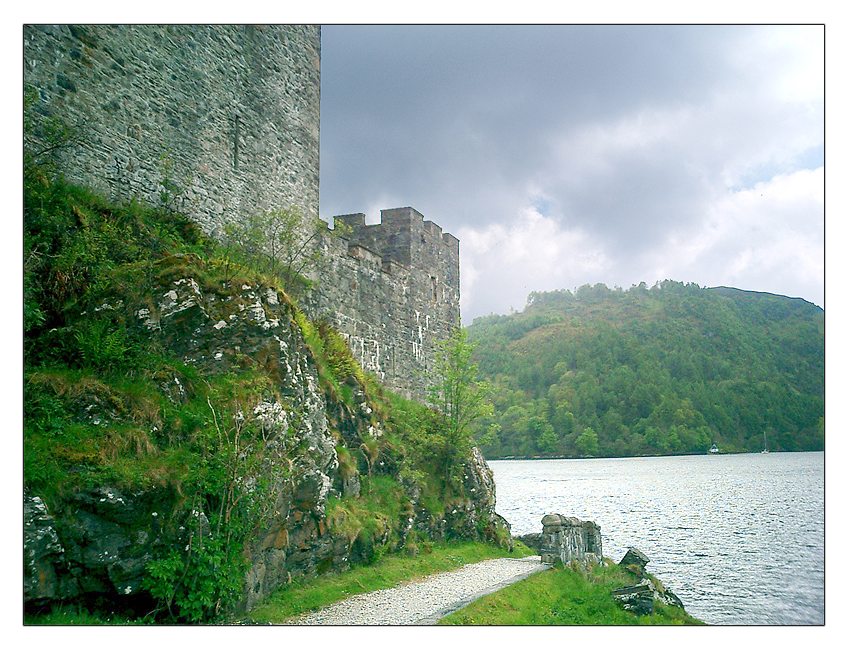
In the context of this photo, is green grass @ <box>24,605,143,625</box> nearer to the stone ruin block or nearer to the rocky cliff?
the rocky cliff

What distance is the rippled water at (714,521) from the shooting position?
19.1 metres

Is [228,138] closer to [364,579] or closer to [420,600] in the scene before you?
[364,579]

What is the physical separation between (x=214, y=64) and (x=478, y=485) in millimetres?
11132

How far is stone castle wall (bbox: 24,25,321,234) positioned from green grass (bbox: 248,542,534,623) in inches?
272

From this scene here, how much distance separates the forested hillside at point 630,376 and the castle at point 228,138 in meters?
21.9

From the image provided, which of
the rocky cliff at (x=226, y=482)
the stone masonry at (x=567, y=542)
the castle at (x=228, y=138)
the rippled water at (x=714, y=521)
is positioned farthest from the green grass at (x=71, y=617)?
the stone masonry at (x=567, y=542)

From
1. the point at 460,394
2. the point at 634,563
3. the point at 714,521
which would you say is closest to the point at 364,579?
the point at 460,394

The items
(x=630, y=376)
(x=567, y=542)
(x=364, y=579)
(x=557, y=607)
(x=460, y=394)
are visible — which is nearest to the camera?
(x=364, y=579)

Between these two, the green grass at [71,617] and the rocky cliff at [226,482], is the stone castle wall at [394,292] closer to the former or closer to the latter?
the rocky cliff at [226,482]

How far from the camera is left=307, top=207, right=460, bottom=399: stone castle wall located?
18500 mm

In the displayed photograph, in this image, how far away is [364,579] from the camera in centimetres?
1221

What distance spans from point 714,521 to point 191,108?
29355 mm

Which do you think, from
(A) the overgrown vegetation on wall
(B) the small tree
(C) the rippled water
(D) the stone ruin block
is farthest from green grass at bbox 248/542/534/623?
(C) the rippled water

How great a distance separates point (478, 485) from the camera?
18359 millimetres
